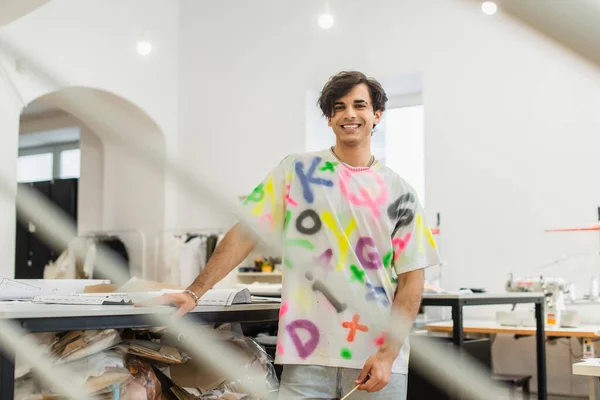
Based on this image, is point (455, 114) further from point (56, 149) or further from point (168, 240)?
point (56, 149)

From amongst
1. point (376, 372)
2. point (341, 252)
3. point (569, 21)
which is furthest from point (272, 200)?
point (569, 21)

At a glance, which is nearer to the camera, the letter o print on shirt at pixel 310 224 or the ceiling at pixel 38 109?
the letter o print on shirt at pixel 310 224

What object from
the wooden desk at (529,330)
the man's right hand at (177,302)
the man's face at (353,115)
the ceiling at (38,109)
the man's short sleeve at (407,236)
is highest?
the ceiling at (38,109)

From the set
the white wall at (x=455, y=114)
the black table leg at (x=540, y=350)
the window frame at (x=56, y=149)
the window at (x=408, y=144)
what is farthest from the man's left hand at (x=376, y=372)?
the window frame at (x=56, y=149)

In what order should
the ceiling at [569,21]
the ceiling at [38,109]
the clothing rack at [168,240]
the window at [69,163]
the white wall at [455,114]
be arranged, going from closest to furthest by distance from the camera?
the ceiling at [569,21] → the white wall at [455,114] → the clothing rack at [168,240] → the ceiling at [38,109] → the window at [69,163]

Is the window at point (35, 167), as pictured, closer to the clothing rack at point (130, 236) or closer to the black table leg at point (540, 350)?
the clothing rack at point (130, 236)

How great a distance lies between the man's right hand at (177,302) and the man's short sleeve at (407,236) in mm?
460

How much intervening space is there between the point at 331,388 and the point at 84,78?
5500mm

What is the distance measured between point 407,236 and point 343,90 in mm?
350

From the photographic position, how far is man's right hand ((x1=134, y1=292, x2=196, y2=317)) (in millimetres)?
1477

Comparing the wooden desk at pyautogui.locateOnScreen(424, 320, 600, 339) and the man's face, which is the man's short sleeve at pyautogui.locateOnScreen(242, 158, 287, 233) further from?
the wooden desk at pyautogui.locateOnScreen(424, 320, 600, 339)

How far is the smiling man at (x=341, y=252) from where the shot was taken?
157cm

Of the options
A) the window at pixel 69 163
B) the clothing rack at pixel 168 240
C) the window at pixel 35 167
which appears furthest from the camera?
the window at pixel 35 167

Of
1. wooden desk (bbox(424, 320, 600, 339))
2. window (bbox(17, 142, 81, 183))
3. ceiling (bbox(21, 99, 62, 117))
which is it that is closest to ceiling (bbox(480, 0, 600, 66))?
wooden desk (bbox(424, 320, 600, 339))
